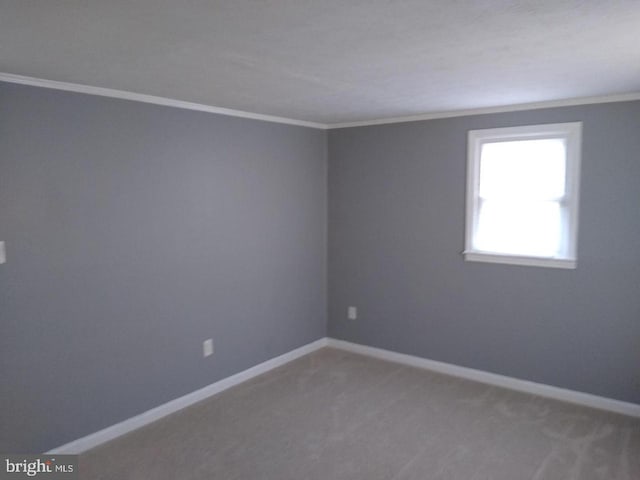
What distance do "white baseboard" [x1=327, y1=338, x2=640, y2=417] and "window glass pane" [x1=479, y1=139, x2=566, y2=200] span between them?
151 centimetres

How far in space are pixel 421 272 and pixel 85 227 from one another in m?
2.80

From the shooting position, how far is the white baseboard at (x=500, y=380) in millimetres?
3521

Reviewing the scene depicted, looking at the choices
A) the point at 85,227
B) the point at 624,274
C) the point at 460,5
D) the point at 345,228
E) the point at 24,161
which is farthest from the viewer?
the point at 345,228

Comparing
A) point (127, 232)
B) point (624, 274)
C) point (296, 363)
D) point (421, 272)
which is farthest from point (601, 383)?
point (127, 232)

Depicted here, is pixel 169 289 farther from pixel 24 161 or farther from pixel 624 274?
pixel 624 274

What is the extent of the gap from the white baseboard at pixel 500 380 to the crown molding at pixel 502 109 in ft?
7.15

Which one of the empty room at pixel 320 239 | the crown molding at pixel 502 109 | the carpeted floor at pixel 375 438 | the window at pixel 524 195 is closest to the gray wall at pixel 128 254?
the empty room at pixel 320 239

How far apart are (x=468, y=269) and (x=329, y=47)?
2601mm

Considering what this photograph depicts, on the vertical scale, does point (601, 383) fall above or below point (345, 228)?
below

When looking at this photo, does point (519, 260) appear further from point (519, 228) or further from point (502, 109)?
point (502, 109)

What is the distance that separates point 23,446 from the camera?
2.75m

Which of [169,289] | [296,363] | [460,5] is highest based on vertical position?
[460,5]

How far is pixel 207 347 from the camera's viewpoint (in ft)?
12.4

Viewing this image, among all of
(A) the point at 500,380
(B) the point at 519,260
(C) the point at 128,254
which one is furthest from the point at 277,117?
(A) the point at 500,380
